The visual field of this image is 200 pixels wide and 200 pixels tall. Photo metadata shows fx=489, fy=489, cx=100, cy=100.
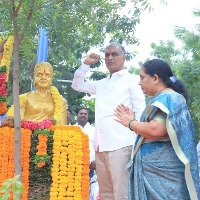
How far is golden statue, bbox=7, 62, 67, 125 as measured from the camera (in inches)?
209

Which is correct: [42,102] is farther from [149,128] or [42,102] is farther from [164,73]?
[149,128]

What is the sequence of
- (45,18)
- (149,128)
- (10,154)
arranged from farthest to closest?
1. (10,154)
2. (45,18)
3. (149,128)

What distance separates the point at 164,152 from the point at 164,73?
57cm

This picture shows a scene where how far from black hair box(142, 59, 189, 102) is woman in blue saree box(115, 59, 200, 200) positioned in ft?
0.28

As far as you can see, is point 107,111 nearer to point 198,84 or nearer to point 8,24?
point 8,24

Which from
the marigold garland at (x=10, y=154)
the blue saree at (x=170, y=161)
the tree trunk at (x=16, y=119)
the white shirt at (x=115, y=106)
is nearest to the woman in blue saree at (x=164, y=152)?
the blue saree at (x=170, y=161)

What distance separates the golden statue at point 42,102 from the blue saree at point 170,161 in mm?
2014

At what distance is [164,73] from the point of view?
3.51 m

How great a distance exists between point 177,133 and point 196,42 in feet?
42.1

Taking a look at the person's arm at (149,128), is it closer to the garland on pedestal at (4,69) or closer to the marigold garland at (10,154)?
the marigold garland at (10,154)

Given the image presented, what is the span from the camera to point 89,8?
4801mm

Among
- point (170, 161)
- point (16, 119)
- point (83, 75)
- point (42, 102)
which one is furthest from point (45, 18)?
point (170, 161)

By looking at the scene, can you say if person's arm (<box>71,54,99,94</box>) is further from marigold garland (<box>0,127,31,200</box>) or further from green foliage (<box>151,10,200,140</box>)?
green foliage (<box>151,10,200,140</box>)

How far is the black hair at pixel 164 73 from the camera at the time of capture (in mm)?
3508
